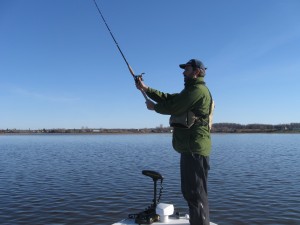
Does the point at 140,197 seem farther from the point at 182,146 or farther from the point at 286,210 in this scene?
the point at 182,146

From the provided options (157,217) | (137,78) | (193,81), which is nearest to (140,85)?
(137,78)

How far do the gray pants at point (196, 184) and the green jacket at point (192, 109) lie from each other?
116 millimetres

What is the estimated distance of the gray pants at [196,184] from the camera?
183 inches

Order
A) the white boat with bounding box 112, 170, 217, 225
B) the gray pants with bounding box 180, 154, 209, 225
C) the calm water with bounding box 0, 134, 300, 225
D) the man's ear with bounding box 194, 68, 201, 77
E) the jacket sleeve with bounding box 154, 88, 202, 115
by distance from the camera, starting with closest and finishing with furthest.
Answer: the jacket sleeve with bounding box 154, 88, 202, 115 < the gray pants with bounding box 180, 154, 209, 225 < the man's ear with bounding box 194, 68, 201, 77 < the white boat with bounding box 112, 170, 217, 225 < the calm water with bounding box 0, 134, 300, 225

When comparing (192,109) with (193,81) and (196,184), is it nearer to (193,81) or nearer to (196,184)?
(193,81)

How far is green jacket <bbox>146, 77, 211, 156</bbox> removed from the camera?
15.0 ft

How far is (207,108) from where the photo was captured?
480 cm

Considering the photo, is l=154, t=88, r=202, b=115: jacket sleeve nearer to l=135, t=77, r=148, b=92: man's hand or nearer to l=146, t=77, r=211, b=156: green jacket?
l=146, t=77, r=211, b=156: green jacket

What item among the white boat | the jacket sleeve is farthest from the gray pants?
the white boat

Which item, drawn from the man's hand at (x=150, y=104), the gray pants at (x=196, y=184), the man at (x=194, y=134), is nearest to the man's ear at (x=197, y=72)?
the man at (x=194, y=134)

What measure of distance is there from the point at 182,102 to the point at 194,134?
0.46m

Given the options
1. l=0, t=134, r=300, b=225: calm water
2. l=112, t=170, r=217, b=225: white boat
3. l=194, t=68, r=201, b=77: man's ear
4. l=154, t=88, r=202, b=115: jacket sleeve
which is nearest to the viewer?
l=154, t=88, r=202, b=115: jacket sleeve

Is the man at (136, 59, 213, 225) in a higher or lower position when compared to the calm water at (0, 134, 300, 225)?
higher

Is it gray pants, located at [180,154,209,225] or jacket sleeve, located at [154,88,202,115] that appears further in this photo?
gray pants, located at [180,154,209,225]
